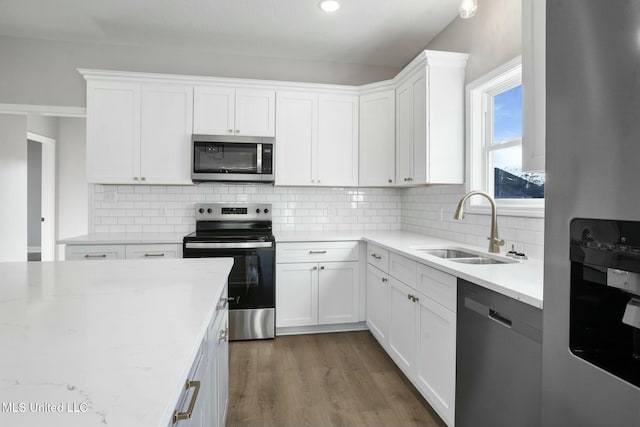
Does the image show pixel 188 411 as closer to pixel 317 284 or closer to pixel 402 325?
pixel 402 325

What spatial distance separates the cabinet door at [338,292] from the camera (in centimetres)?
321

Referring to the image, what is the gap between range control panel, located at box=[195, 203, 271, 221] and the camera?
353cm

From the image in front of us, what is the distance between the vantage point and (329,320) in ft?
10.6

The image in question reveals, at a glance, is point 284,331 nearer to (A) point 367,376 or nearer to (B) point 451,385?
(A) point 367,376

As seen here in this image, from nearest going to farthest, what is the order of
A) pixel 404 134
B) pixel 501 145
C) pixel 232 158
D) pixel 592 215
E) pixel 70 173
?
pixel 592 215
pixel 501 145
pixel 404 134
pixel 232 158
pixel 70 173

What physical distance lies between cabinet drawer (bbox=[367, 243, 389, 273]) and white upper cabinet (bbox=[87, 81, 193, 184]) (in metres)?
1.77

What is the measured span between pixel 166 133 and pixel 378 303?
237cm

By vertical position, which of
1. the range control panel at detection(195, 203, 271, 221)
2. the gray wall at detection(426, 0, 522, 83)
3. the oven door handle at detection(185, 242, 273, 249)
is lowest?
the oven door handle at detection(185, 242, 273, 249)

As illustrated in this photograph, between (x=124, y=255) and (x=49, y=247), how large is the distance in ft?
12.3

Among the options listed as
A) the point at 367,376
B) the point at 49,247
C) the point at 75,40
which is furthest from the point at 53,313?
the point at 49,247

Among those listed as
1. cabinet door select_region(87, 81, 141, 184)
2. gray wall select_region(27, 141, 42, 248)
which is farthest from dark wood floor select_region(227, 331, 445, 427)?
gray wall select_region(27, 141, 42, 248)

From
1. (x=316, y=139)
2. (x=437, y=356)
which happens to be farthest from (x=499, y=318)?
(x=316, y=139)

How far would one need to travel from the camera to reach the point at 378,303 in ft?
9.46

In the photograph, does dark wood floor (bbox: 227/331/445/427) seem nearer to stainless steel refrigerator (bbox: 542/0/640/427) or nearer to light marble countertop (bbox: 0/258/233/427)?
light marble countertop (bbox: 0/258/233/427)
